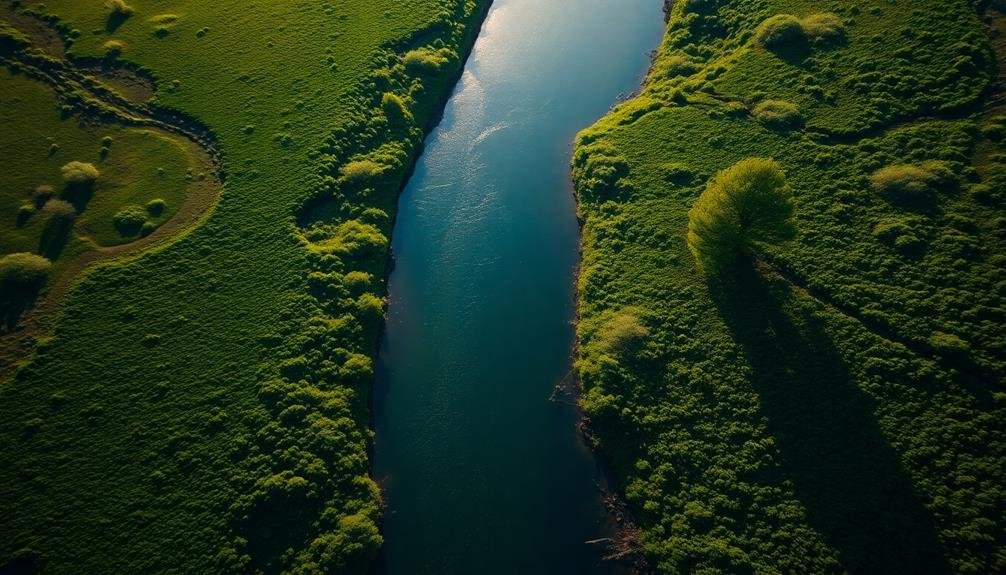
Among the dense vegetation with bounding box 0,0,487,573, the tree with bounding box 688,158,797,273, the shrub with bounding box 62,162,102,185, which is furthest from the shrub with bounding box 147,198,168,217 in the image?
the tree with bounding box 688,158,797,273

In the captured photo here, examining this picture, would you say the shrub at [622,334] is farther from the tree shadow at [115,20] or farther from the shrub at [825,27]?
the tree shadow at [115,20]

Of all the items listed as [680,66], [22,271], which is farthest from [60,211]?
[680,66]

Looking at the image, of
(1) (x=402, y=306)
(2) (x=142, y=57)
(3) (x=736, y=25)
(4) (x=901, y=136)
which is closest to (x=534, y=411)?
(1) (x=402, y=306)

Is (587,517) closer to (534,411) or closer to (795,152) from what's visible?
(534,411)

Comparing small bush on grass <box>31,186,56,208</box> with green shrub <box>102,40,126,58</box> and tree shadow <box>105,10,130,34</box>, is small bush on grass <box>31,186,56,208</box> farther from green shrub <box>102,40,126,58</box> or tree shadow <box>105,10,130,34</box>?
tree shadow <box>105,10,130,34</box>

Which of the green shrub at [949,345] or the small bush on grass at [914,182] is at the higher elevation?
the small bush on grass at [914,182]

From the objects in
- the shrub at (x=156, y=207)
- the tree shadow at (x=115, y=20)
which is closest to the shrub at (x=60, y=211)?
the shrub at (x=156, y=207)
